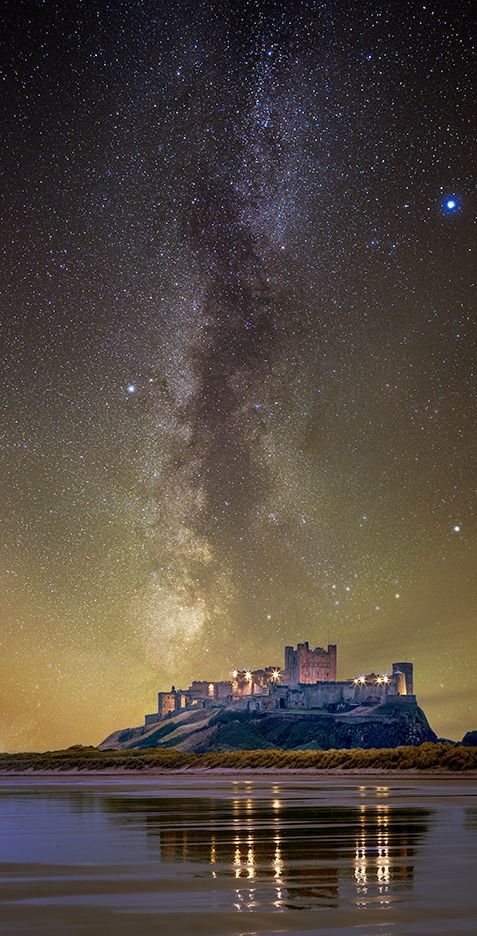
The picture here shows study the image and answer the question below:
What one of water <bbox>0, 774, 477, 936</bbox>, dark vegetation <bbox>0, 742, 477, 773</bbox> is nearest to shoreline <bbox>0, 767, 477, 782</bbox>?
dark vegetation <bbox>0, 742, 477, 773</bbox>

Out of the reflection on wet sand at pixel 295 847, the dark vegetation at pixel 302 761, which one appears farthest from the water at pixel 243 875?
the dark vegetation at pixel 302 761

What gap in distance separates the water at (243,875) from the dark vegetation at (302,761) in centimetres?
3592

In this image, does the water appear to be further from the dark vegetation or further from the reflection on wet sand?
the dark vegetation

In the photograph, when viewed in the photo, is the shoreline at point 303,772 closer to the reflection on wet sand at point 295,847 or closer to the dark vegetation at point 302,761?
the dark vegetation at point 302,761

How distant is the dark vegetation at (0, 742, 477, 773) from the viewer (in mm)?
56438

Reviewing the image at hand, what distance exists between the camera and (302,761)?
7219cm

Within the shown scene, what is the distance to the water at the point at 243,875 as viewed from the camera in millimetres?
8391

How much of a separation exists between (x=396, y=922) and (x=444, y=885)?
2.13 metres

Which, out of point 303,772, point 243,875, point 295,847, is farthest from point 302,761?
point 243,875

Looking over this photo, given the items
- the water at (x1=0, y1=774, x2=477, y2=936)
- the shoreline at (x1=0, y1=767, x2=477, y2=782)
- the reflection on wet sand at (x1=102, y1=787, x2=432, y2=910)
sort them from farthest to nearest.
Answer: the shoreline at (x1=0, y1=767, x2=477, y2=782), the reflection on wet sand at (x1=102, y1=787, x2=432, y2=910), the water at (x1=0, y1=774, x2=477, y2=936)

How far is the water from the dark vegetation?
35924 mm

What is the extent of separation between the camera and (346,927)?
8.18 m

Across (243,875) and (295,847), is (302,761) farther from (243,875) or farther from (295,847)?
(243,875)

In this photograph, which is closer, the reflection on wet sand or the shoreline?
the reflection on wet sand
